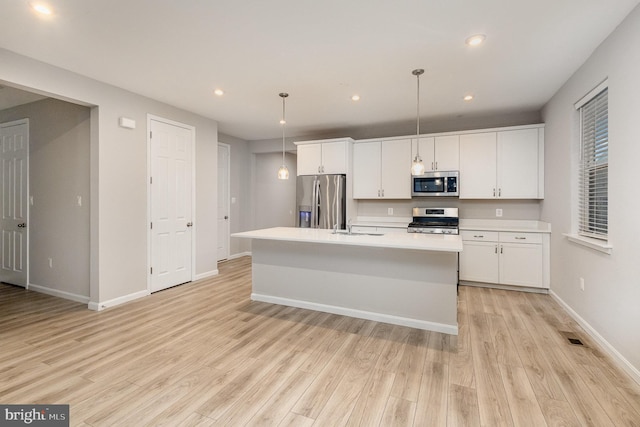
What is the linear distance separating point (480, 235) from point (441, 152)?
4.60 ft

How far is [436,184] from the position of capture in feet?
15.8

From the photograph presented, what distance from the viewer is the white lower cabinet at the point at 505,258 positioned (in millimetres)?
4121

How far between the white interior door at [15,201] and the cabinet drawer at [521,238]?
265 inches

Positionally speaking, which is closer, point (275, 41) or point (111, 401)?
point (111, 401)

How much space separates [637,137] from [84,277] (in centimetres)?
549

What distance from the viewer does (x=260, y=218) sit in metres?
7.05

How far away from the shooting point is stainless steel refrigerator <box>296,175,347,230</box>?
17.0ft

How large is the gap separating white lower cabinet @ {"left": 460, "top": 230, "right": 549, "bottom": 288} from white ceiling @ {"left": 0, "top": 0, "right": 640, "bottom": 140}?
1.87 m

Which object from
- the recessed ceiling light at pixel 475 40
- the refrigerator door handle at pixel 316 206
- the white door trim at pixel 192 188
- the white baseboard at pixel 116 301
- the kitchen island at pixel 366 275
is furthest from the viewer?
the refrigerator door handle at pixel 316 206

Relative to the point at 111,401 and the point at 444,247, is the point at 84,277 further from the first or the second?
the point at 444,247

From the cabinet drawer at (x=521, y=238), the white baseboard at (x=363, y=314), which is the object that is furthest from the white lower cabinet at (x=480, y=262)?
the white baseboard at (x=363, y=314)

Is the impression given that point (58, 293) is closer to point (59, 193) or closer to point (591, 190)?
point (59, 193)

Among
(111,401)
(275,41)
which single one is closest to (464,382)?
(111,401)

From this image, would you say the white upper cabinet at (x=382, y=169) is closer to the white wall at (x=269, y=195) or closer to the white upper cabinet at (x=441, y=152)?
the white upper cabinet at (x=441, y=152)
